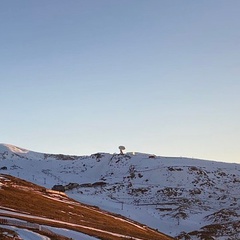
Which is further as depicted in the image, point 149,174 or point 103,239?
point 149,174

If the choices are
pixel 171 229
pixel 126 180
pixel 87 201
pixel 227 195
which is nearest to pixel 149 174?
pixel 126 180

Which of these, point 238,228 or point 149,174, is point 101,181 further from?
point 238,228

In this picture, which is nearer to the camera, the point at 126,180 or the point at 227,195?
the point at 227,195

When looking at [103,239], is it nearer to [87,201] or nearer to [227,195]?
[87,201]

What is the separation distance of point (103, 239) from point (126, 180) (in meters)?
134

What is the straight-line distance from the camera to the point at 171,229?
106188 mm

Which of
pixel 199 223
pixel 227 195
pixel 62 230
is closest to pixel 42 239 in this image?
pixel 62 230

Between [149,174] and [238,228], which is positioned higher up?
[149,174]

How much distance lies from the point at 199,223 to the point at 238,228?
1510 centimetres

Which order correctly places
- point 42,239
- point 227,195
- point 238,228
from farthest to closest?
point 227,195
point 238,228
point 42,239

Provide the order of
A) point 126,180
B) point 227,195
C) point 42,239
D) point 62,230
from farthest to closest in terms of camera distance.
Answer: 1. point 126,180
2. point 227,195
3. point 62,230
4. point 42,239

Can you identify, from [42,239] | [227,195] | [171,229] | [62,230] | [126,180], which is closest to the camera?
[42,239]

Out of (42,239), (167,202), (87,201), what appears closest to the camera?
(42,239)

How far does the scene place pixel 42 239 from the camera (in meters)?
35.1
